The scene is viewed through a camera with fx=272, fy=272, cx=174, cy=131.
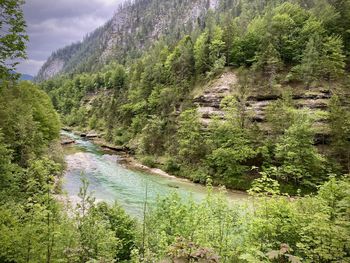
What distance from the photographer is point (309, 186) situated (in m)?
36.1

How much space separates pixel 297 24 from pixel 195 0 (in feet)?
495

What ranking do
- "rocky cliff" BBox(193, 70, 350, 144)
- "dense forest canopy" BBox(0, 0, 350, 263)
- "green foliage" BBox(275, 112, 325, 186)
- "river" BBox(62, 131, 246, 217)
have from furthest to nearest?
"rocky cliff" BBox(193, 70, 350, 144)
"green foliage" BBox(275, 112, 325, 186)
"river" BBox(62, 131, 246, 217)
"dense forest canopy" BBox(0, 0, 350, 263)

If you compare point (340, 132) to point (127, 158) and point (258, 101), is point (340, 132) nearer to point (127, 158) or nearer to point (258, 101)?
point (258, 101)

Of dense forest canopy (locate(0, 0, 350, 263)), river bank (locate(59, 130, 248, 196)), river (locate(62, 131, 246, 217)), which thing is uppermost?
dense forest canopy (locate(0, 0, 350, 263))

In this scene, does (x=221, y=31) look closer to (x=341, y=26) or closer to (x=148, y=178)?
(x=341, y=26)

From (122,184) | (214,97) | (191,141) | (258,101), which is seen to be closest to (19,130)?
(122,184)

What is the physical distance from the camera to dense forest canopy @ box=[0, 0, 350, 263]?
9.54 meters

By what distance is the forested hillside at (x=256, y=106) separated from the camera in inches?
1483

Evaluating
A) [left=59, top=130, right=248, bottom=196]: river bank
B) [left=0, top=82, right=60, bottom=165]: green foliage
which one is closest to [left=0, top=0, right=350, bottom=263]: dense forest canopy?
[left=0, top=82, right=60, bottom=165]: green foliage

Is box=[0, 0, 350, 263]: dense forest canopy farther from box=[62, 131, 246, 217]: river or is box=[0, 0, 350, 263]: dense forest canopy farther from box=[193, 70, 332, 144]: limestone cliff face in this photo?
box=[62, 131, 246, 217]: river

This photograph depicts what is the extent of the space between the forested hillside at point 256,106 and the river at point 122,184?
485cm

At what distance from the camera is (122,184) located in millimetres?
37375

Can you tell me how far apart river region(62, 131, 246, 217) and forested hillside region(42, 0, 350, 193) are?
4846mm

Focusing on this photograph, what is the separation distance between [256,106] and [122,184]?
26.5 meters
